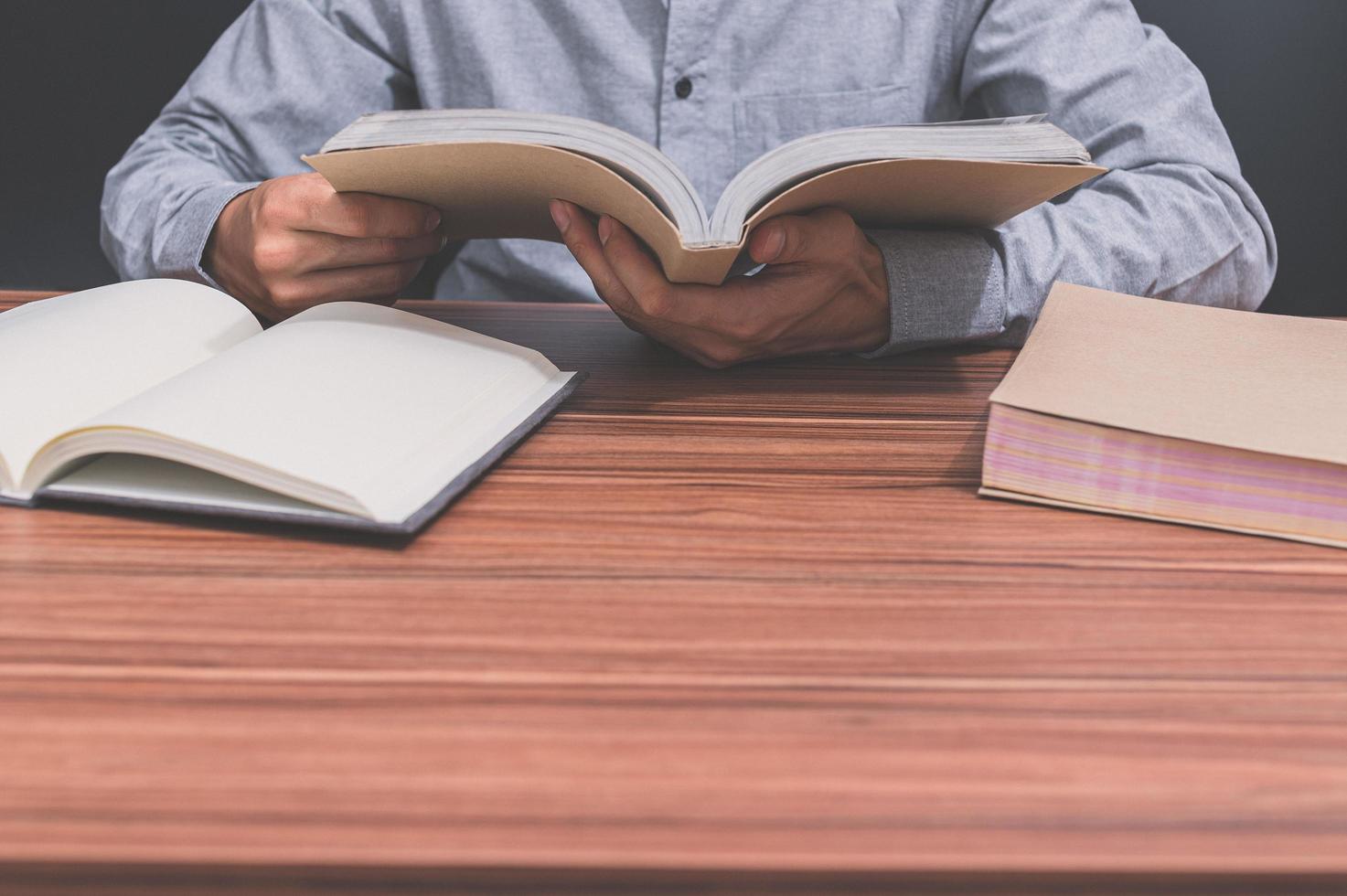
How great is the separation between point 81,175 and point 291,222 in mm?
987

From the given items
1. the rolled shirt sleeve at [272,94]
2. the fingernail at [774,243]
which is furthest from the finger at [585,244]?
the rolled shirt sleeve at [272,94]

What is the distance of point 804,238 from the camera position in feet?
2.36

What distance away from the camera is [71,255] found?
1578 mm

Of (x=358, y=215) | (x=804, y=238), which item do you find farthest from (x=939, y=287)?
(x=358, y=215)

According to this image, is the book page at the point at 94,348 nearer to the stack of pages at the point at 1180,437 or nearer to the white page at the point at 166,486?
the white page at the point at 166,486

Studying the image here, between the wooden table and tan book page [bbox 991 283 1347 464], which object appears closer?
the wooden table

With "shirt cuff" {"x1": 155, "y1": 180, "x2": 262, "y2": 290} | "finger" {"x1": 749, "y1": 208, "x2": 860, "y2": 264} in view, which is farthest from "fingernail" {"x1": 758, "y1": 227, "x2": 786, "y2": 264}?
"shirt cuff" {"x1": 155, "y1": 180, "x2": 262, "y2": 290}

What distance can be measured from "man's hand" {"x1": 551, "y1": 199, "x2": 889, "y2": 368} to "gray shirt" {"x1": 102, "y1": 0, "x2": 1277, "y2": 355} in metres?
0.31

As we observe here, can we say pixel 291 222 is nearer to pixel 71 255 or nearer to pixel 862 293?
pixel 862 293

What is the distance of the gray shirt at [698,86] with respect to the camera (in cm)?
102

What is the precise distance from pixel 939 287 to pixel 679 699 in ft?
1.72

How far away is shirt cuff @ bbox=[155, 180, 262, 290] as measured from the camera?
91 centimetres

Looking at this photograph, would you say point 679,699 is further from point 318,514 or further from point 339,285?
point 339,285

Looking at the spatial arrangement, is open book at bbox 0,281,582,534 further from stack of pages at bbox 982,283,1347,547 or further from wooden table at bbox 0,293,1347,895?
stack of pages at bbox 982,283,1347,547
